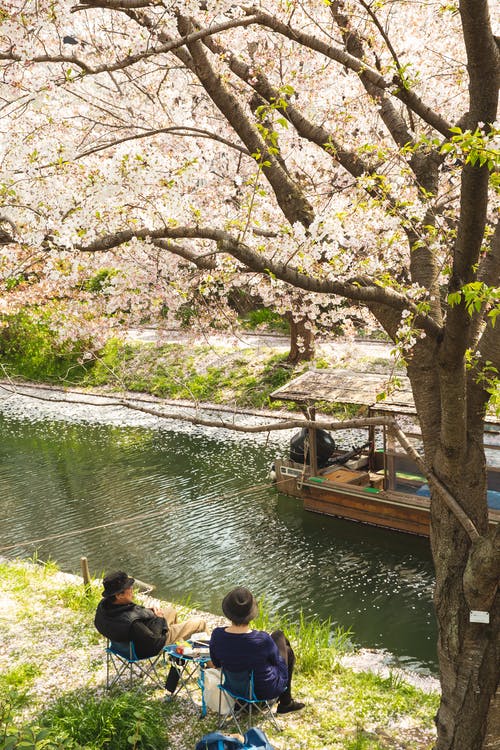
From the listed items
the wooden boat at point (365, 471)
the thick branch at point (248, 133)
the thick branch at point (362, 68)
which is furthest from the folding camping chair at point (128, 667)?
the wooden boat at point (365, 471)

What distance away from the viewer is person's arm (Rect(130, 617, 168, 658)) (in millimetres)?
5277

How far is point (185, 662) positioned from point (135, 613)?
56 cm

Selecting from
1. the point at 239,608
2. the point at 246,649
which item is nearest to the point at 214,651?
the point at 246,649

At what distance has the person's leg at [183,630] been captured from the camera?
5855 millimetres

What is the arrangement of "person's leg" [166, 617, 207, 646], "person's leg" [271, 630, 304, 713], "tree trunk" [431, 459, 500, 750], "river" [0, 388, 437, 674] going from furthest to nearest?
"river" [0, 388, 437, 674], "person's leg" [166, 617, 207, 646], "person's leg" [271, 630, 304, 713], "tree trunk" [431, 459, 500, 750]

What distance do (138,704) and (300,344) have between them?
14154 mm

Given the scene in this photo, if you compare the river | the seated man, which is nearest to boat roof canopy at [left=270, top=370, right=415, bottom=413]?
the river

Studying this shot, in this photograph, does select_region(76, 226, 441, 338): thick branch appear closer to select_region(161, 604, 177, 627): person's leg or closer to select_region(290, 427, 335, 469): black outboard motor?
select_region(161, 604, 177, 627): person's leg

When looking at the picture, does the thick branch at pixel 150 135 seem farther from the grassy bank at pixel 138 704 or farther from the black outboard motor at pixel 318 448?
the black outboard motor at pixel 318 448

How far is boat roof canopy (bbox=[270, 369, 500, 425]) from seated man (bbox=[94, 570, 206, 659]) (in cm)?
578

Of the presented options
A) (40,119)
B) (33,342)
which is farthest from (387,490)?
(33,342)

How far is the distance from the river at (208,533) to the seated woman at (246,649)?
323 centimetres

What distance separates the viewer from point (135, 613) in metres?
5.40

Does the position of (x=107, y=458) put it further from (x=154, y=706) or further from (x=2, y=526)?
(x=154, y=706)
